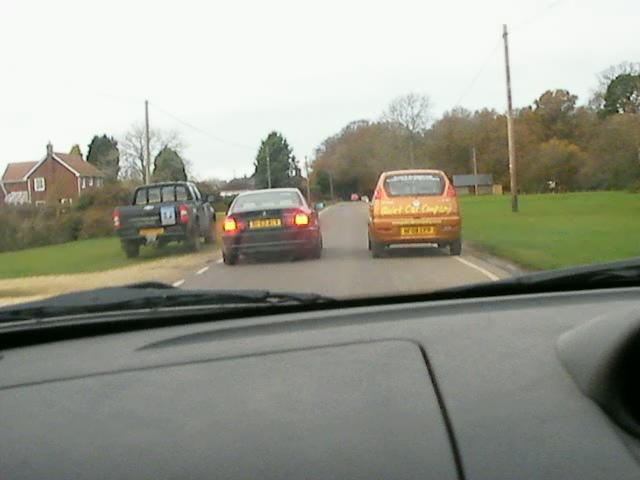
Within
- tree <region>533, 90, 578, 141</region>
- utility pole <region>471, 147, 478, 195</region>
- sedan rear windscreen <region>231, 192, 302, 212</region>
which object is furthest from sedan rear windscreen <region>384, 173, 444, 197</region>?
utility pole <region>471, 147, 478, 195</region>

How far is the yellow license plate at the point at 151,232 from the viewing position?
46.1ft

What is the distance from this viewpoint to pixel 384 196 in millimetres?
15430

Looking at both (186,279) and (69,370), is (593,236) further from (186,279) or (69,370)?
(69,370)

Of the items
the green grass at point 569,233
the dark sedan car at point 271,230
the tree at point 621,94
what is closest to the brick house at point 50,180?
the dark sedan car at point 271,230

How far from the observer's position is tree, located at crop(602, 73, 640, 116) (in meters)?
24.8

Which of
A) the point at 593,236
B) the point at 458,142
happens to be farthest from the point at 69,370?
the point at 458,142

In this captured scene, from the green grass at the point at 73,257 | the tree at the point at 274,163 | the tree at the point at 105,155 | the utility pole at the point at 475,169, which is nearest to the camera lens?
the green grass at the point at 73,257

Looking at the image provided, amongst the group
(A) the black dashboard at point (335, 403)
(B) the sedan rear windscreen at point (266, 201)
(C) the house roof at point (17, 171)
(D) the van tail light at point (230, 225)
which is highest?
(C) the house roof at point (17, 171)

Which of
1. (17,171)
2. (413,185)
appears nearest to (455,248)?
(413,185)

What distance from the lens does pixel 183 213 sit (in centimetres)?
1537

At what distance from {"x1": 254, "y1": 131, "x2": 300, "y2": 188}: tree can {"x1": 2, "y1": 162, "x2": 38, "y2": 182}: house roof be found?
1084 cm

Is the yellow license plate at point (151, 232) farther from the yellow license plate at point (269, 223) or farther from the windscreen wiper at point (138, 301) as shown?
the windscreen wiper at point (138, 301)

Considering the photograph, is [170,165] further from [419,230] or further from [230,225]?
[419,230]

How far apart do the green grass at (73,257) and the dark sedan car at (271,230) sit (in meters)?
1.39
